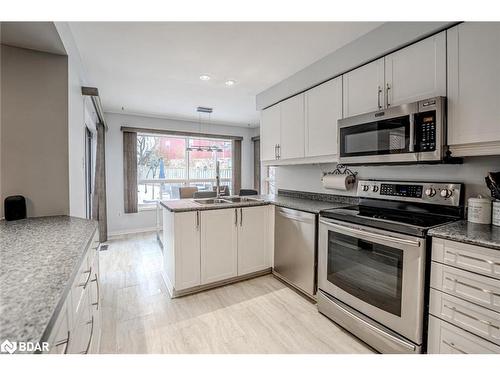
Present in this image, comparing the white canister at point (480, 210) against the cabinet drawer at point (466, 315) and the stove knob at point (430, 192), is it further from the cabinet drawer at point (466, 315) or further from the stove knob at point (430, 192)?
the cabinet drawer at point (466, 315)

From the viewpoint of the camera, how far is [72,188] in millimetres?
1896

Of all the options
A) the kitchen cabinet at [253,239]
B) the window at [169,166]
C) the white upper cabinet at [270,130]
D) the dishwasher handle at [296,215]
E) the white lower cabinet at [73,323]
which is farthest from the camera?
the window at [169,166]

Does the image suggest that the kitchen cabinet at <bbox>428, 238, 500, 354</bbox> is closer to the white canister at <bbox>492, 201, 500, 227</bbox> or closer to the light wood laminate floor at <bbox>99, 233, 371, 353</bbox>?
the white canister at <bbox>492, 201, 500, 227</bbox>

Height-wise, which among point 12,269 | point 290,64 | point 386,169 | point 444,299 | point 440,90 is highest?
point 290,64

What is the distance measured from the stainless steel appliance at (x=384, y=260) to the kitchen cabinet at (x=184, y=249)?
1.18 meters

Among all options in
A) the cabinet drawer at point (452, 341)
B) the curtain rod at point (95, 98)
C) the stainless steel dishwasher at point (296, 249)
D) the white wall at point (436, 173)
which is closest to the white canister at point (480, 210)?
the white wall at point (436, 173)

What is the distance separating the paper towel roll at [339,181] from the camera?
2488mm

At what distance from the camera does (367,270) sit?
1.71 metres

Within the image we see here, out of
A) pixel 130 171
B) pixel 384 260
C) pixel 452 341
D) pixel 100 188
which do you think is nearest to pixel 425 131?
pixel 384 260

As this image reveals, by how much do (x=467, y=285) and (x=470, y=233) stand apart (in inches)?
11.0

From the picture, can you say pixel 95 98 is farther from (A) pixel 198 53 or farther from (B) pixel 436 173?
(B) pixel 436 173
